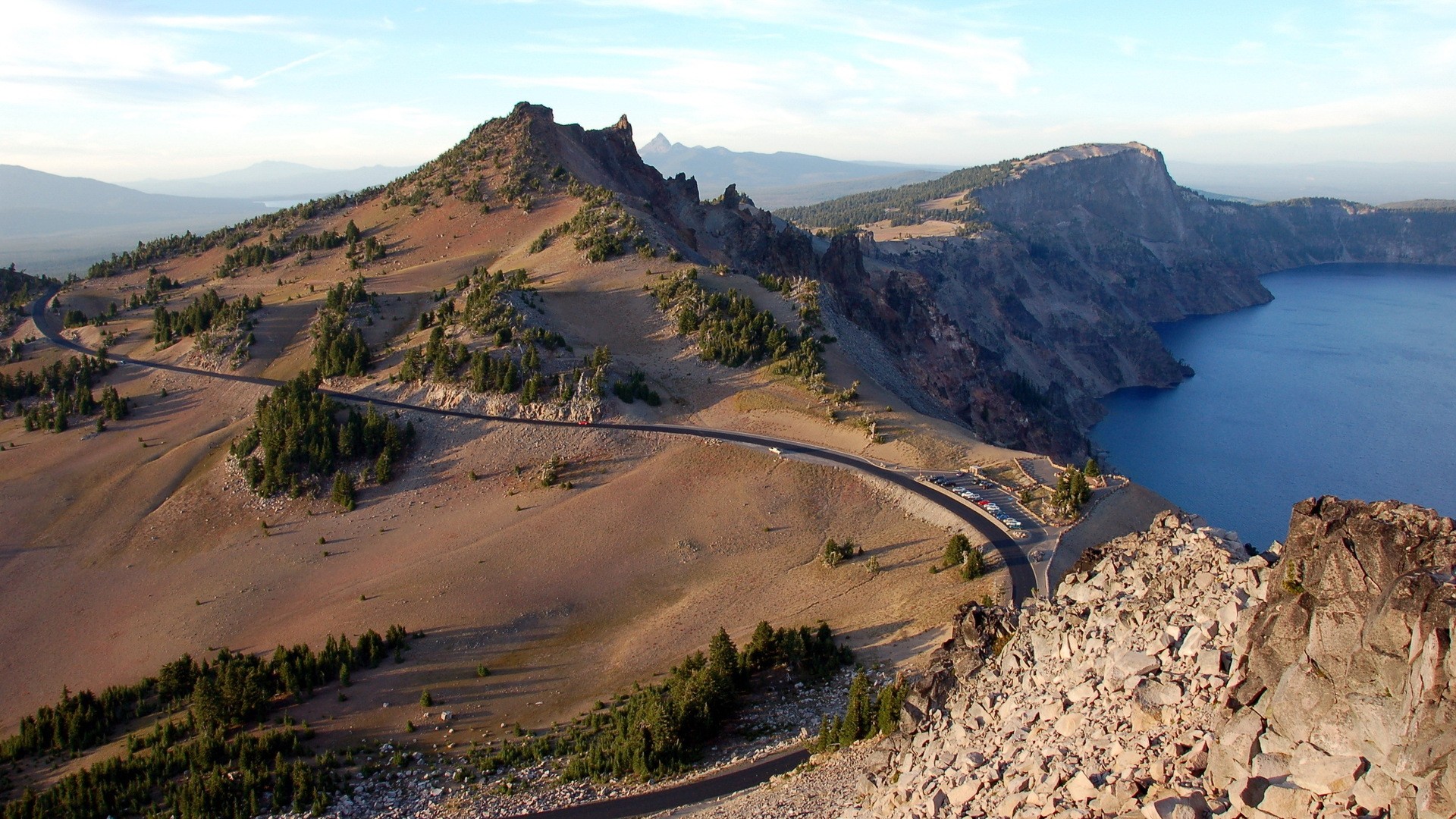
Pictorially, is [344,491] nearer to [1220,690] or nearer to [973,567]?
[973,567]

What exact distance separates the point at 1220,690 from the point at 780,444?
38405 mm

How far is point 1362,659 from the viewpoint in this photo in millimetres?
12492

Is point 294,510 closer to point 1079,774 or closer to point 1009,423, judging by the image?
point 1079,774

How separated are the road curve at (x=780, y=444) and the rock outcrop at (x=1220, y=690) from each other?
622 inches

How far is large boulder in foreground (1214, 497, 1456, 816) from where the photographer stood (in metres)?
11.2

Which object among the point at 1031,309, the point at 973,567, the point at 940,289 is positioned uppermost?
the point at 940,289

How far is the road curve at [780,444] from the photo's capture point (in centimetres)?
3834

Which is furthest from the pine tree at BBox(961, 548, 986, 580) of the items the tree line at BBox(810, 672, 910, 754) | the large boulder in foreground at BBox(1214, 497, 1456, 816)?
the large boulder in foreground at BBox(1214, 497, 1456, 816)

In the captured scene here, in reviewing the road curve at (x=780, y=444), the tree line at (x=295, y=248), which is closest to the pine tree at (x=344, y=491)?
the road curve at (x=780, y=444)

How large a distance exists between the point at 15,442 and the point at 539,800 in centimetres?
5335

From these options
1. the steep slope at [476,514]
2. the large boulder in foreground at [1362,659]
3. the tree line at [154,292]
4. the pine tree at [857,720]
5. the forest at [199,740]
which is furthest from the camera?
the tree line at [154,292]

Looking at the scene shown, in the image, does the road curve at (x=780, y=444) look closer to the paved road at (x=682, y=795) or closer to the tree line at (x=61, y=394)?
the tree line at (x=61, y=394)

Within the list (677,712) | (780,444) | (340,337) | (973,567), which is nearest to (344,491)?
(340,337)

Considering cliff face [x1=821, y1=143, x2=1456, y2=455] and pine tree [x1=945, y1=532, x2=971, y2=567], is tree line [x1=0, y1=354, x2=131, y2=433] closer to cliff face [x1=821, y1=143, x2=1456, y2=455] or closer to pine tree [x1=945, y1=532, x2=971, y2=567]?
cliff face [x1=821, y1=143, x2=1456, y2=455]
